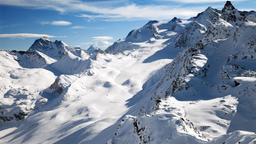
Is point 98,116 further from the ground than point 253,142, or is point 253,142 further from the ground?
point 253,142

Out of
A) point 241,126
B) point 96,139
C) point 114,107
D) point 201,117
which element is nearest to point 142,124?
point 201,117

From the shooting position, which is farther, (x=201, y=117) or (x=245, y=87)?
(x=245, y=87)

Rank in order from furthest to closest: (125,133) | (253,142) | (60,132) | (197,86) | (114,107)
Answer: (114,107) → (60,132) → (197,86) → (125,133) → (253,142)

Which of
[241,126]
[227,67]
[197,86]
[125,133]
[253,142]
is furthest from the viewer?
[227,67]

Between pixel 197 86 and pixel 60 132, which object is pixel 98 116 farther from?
pixel 197 86

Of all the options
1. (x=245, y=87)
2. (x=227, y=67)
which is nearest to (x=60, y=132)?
(x=227, y=67)

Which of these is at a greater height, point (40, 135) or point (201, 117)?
point (201, 117)

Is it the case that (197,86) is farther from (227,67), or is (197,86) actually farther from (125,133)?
(125,133)

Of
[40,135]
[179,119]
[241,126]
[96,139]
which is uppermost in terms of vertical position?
[179,119]

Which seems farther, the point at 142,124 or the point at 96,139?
the point at 96,139
